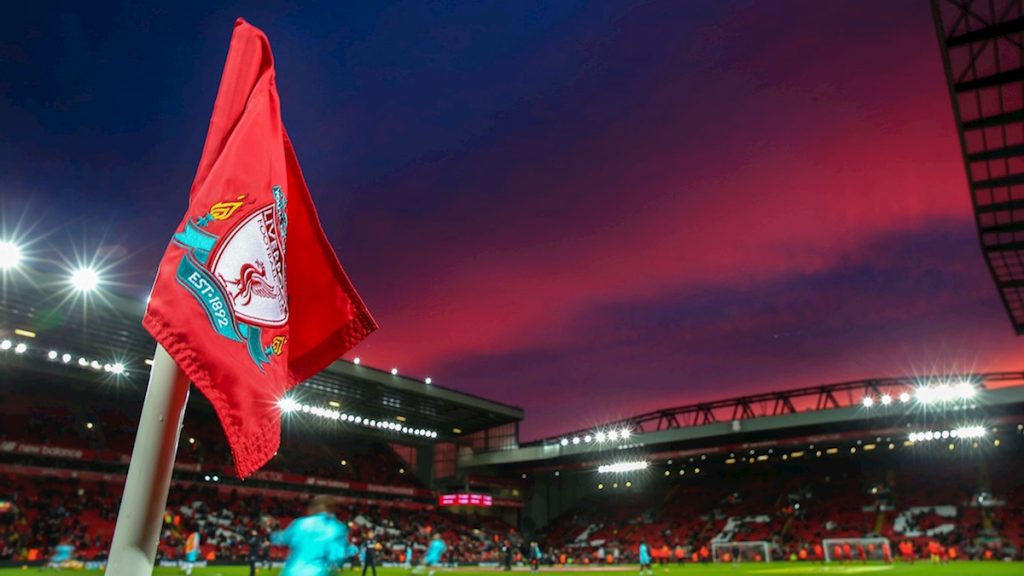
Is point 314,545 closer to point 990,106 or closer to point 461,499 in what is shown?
point 990,106

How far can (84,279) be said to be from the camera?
103 ft

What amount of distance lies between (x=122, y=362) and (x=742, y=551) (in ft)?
152

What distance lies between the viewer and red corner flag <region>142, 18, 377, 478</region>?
273 centimetres

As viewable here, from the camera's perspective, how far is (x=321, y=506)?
19.9 feet

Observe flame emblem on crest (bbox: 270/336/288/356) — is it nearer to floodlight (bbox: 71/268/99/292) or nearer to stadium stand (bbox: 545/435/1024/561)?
floodlight (bbox: 71/268/99/292)

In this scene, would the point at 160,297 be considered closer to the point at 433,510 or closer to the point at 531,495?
the point at 433,510

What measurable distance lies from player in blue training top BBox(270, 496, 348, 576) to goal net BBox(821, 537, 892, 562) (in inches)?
1838

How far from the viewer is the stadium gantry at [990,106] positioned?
47.2 feet

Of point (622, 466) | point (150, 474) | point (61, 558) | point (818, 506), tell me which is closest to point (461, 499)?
point (622, 466)

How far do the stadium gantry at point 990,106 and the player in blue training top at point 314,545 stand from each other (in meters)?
15.4

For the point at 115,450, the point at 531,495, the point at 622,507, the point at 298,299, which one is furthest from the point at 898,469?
the point at 298,299

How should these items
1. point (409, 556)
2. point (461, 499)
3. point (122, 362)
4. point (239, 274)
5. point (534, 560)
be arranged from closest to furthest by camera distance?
Result: point (239, 274)
point (409, 556)
point (534, 560)
point (122, 362)
point (461, 499)

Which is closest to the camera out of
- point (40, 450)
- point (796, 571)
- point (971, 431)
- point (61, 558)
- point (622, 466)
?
point (61, 558)

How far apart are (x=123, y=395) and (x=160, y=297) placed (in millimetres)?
55018
